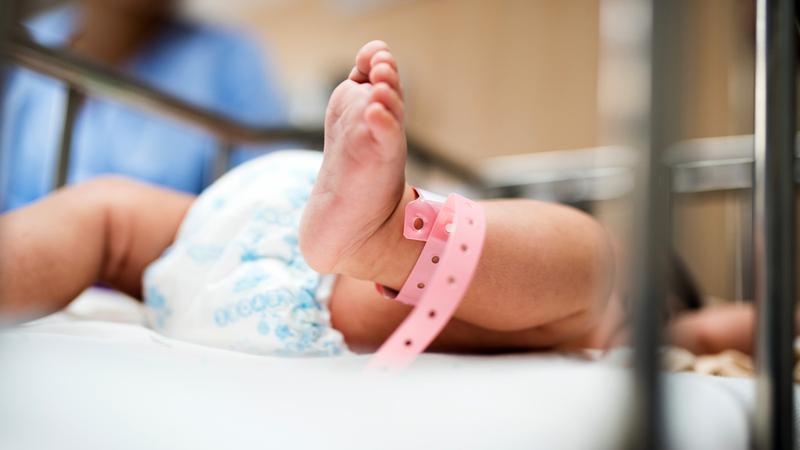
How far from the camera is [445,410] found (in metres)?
0.32

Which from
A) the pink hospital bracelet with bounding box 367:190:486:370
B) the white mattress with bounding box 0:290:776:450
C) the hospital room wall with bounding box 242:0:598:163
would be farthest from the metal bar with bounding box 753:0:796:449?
the hospital room wall with bounding box 242:0:598:163

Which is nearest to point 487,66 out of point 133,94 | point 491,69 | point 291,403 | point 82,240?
point 491,69

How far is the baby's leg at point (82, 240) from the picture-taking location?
44 centimetres

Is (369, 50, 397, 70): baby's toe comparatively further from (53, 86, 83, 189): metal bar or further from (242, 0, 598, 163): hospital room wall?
(242, 0, 598, 163): hospital room wall

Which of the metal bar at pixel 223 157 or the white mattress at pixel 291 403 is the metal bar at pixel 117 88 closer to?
the metal bar at pixel 223 157

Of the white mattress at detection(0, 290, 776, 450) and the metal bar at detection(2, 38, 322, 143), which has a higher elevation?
the metal bar at detection(2, 38, 322, 143)

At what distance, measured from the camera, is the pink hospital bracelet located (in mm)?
365

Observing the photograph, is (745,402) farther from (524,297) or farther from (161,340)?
(161,340)

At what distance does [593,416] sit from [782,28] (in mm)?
245

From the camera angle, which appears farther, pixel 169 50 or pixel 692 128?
pixel 169 50

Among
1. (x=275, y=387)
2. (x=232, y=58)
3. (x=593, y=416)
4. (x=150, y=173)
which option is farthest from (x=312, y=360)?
(x=232, y=58)

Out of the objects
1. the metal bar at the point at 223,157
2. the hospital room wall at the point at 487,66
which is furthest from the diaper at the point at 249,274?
the hospital room wall at the point at 487,66

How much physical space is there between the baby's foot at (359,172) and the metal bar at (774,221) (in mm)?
201

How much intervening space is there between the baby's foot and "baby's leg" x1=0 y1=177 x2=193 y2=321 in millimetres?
185
